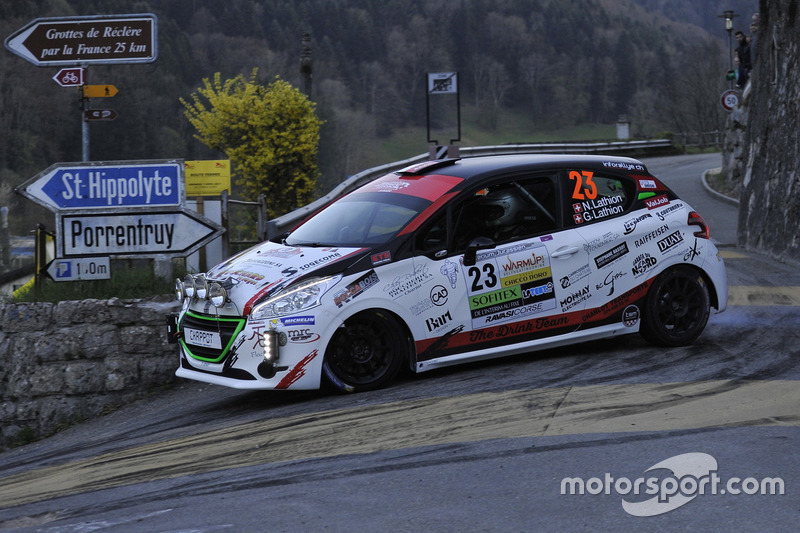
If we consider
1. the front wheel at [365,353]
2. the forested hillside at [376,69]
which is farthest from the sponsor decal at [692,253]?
the forested hillside at [376,69]

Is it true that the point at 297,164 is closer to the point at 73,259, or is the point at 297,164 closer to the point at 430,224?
the point at 73,259

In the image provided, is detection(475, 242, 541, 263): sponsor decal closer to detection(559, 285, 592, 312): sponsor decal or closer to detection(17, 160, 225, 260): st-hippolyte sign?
detection(559, 285, 592, 312): sponsor decal

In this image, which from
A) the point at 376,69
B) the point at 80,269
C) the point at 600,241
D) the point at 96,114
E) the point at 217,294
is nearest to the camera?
the point at 217,294

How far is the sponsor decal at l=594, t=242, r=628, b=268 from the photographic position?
8.16m

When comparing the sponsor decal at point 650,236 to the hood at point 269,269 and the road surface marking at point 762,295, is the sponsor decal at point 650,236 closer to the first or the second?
the hood at point 269,269

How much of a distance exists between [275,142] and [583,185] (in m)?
18.9

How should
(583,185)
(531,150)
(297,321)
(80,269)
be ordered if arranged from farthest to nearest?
(531,150), (80,269), (583,185), (297,321)

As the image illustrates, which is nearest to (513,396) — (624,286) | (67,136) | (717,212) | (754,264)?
(624,286)

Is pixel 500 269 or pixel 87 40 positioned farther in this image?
pixel 87 40

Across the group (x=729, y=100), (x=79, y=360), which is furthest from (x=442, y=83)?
(x=79, y=360)

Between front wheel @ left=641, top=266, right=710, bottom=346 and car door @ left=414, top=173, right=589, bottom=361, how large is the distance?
740 millimetres

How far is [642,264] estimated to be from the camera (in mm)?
8320

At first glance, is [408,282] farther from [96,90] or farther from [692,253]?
[96,90]

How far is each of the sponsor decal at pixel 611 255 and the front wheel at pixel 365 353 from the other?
6.24 ft
